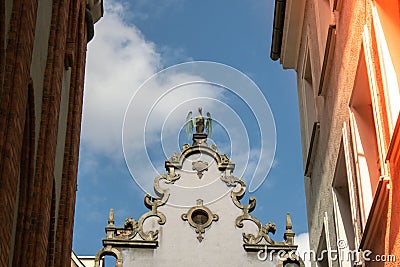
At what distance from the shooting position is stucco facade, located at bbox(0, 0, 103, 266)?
7266 millimetres

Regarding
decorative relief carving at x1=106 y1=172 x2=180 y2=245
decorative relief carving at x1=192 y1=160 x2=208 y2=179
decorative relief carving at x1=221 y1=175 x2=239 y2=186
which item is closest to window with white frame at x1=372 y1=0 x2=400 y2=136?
decorative relief carving at x1=106 y1=172 x2=180 y2=245

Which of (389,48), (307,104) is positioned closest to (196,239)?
(307,104)

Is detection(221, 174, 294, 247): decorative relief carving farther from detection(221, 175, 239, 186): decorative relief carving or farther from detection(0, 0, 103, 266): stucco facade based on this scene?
detection(0, 0, 103, 266): stucco facade

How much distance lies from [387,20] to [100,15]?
8152mm

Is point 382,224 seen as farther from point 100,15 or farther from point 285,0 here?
point 100,15

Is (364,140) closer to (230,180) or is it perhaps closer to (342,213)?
(342,213)

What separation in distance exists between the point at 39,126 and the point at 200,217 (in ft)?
33.6

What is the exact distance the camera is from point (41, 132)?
9320mm

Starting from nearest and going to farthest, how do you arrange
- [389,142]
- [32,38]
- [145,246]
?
[389,142], [32,38], [145,246]

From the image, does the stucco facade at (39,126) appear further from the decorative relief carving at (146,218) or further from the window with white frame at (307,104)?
the decorative relief carving at (146,218)

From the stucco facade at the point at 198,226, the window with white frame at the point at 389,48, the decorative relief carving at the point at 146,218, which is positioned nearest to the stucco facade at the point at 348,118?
the window with white frame at the point at 389,48

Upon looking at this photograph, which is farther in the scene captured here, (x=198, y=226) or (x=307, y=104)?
(x=198, y=226)

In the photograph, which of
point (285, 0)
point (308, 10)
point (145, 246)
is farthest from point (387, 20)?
point (145, 246)

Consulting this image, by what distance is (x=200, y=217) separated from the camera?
19219 millimetres
